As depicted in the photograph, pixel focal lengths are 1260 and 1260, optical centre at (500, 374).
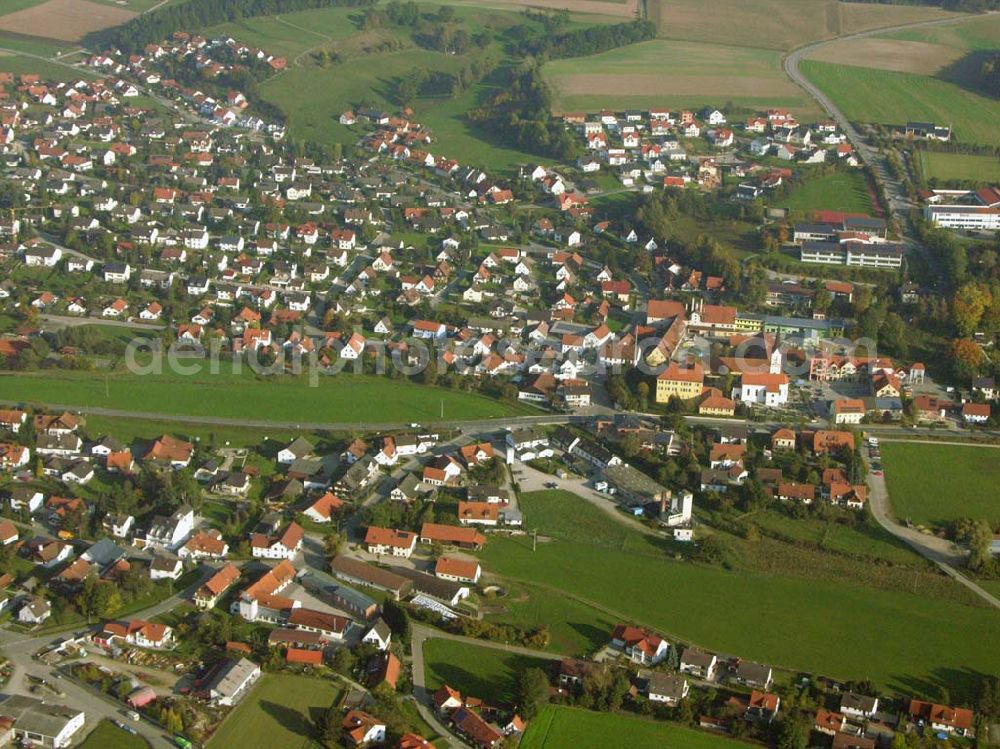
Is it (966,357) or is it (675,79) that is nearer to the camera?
(966,357)

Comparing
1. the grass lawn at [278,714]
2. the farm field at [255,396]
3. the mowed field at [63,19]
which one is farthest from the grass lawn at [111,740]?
the mowed field at [63,19]

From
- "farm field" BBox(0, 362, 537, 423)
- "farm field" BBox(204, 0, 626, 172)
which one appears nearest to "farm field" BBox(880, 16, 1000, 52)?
"farm field" BBox(204, 0, 626, 172)

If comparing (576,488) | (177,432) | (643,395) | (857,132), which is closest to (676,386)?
(643,395)

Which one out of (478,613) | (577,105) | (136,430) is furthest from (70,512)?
(577,105)

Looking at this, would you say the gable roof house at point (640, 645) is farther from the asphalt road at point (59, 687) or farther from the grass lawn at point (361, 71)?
the grass lawn at point (361, 71)

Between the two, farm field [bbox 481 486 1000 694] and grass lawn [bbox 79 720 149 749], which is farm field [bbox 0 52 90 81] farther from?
grass lawn [bbox 79 720 149 749]

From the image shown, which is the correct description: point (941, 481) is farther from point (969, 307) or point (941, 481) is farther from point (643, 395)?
point (969, 307)

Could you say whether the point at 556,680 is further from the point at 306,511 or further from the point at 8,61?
the point at 8,61
